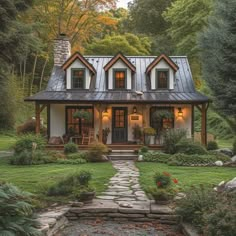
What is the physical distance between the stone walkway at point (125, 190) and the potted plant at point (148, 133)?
23.4ft

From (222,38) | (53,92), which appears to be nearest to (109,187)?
(222,38)

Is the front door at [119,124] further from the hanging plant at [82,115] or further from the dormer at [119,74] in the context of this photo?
the hanging plant at [82,115]

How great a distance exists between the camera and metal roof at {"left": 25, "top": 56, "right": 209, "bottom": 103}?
20.0 metres

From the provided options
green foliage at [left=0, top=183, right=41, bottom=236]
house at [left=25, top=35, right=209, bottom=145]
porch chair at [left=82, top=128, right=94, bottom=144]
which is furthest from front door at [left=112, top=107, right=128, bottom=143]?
green foliage at [left=0, top=183, right=41, bottom=236]

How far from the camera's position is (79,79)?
21609 mm

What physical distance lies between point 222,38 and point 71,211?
41.6 ft

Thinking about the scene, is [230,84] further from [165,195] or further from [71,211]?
[71,211]

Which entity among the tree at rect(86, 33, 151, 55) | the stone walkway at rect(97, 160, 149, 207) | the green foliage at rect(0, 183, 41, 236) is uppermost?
the tree at rect(86, 33, 151, 55)

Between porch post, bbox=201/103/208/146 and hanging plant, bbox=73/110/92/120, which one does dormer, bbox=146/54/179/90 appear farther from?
hanging plant, bbox=73/110/92/120

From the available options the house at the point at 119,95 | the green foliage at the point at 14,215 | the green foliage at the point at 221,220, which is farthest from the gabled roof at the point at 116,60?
the green foliage at the point at 14,215

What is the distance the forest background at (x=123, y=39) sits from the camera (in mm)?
17578

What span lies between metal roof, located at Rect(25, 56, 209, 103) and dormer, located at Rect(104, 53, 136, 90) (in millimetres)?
349

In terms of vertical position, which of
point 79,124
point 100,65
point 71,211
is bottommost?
point 71,211

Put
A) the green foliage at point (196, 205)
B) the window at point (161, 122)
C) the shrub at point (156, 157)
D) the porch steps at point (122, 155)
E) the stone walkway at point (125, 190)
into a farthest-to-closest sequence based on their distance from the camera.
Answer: the window at point (161, 122) → the porch steps at point (122, 155) → the shrub at point (156, 157) → the stone walkway at point (125, 190) → the green foliage at point (196, 205)
